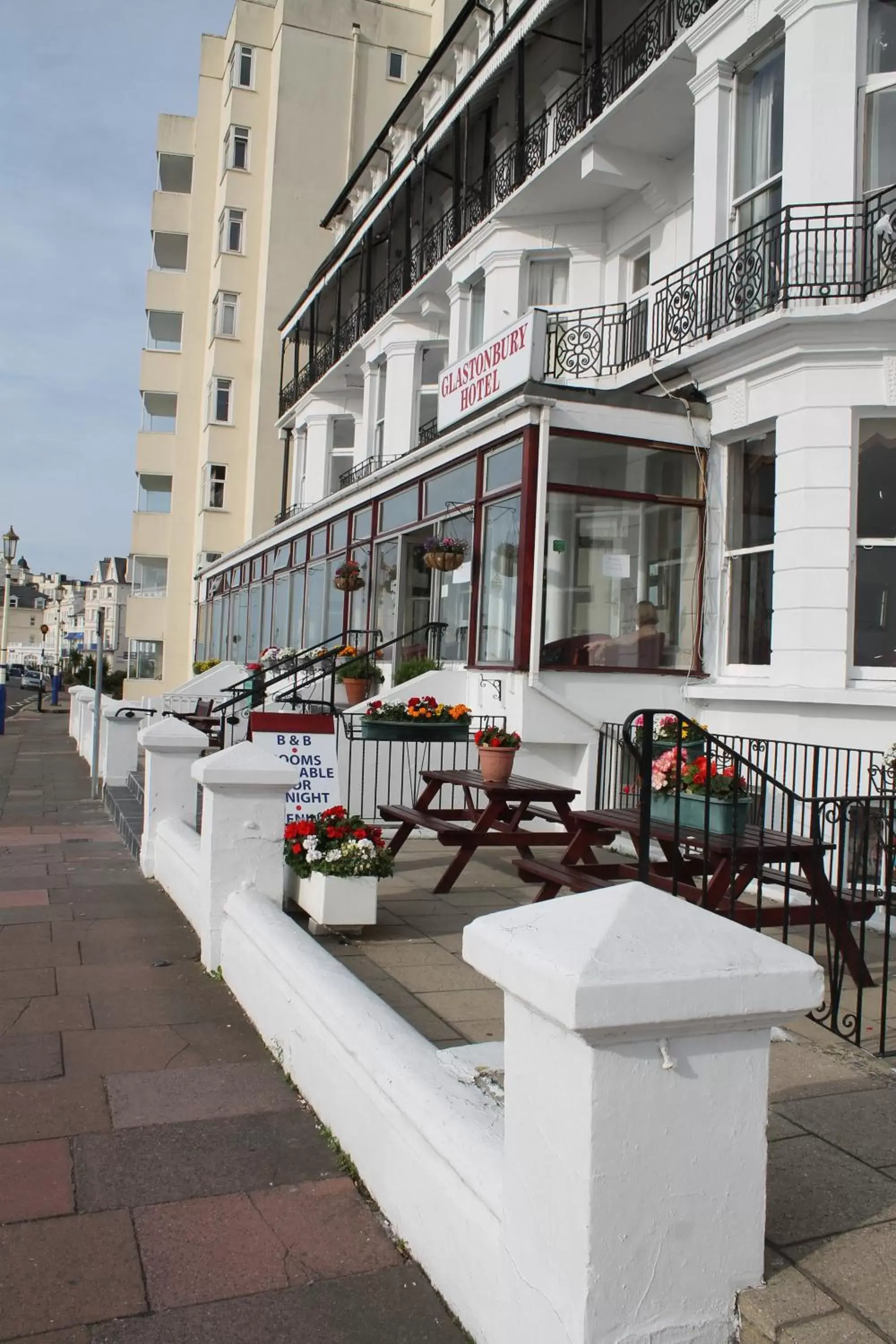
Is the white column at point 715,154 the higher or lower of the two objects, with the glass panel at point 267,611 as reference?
higher

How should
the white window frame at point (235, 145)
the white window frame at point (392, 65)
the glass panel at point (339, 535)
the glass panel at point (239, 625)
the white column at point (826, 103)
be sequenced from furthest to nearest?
the white window frame at point (235, 145) < the white window frame at point (392, 65) < the glass panel at point (239, 625) < the glass panel at point (339, 535) < the white column at point (826, 103)

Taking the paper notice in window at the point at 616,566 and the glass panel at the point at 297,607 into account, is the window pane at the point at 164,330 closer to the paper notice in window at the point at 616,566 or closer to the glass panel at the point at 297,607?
the glass panel at the point at 297,607

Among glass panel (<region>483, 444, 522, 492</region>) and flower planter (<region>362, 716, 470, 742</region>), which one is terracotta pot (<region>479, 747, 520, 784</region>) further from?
glass panel (<region>483, 444, 522, 492</region>)

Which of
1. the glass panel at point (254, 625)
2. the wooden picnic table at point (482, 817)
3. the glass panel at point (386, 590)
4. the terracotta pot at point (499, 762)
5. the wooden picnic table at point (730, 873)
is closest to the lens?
the wooden picnic table at point (730, 873)

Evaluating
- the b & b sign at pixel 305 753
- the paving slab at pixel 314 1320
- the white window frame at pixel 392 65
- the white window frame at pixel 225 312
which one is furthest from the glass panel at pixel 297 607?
the white window frame at pixel 392 65

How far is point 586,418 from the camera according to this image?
11.4 meters

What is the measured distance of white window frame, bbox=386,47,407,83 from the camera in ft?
115

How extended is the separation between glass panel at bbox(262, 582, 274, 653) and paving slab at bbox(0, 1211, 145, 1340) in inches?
825

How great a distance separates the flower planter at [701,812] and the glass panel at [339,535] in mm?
12922

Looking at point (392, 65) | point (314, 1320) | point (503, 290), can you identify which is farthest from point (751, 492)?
point (392, 65)

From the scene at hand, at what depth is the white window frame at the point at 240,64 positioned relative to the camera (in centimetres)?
3544

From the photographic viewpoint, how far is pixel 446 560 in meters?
13.6

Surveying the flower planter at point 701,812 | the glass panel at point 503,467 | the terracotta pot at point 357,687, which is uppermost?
the glass panel at point 503,467

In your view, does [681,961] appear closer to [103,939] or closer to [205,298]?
[103,939]
